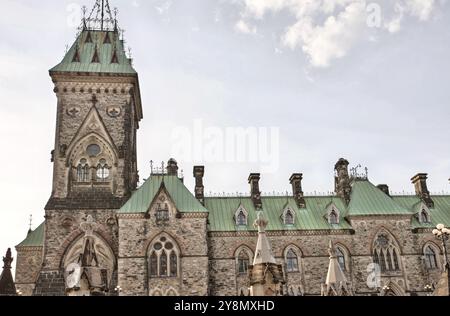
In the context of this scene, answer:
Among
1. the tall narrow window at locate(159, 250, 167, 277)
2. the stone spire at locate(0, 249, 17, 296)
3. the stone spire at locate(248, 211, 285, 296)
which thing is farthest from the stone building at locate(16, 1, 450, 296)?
the stone spire at locate(248, 211, 285, 296)

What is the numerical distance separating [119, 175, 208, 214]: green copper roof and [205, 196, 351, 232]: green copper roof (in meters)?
3.49

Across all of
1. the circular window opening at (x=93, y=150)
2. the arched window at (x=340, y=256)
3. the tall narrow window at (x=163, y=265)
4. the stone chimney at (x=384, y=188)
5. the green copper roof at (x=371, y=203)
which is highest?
the circular window opening at (x=93, y=150)

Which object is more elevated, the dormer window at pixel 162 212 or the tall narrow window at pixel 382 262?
the dormer window at pixel 162 212

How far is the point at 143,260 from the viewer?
130 ft

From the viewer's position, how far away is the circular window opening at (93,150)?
150 feet

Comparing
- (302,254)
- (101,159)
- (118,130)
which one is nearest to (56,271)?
(101,159)

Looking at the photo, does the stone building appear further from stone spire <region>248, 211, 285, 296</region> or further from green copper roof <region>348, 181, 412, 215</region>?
stone spire <region>248, 211, 285, 296</region>

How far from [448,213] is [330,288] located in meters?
25.7

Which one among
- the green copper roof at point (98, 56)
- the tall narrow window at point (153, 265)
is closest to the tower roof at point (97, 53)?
the green copper roof at point (98, 56)

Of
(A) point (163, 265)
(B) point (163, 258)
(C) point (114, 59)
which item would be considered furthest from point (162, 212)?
(C) point (114, 59)

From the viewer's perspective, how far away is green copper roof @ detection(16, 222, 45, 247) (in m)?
46.6

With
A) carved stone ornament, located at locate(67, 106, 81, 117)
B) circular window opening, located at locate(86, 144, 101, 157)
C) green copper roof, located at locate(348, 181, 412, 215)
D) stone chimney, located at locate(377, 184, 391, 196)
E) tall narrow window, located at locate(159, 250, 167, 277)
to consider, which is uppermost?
carved stone ornament, located at locate(67, 106, 81, 117)

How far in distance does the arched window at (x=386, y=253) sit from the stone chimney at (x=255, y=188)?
36.4ft

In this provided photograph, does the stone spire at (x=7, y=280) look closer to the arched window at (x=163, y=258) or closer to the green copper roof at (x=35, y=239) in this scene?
the arched window at (x=163, y=258)
